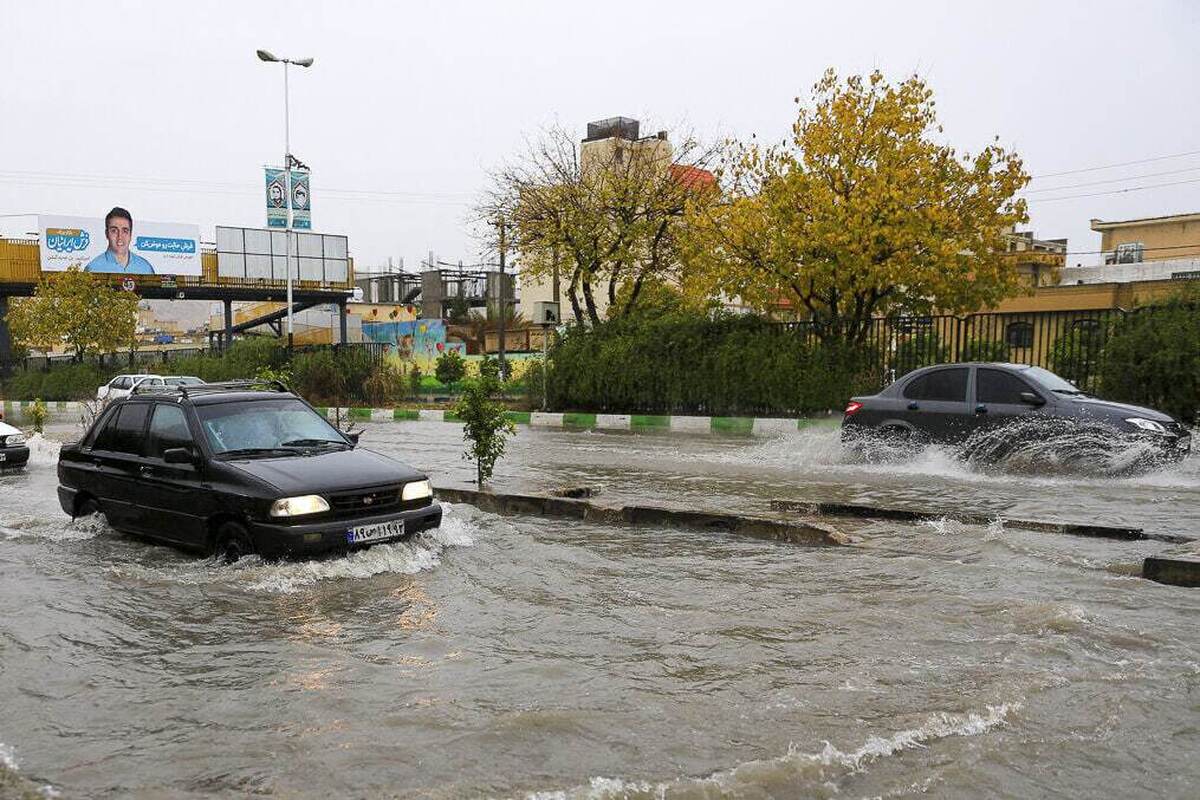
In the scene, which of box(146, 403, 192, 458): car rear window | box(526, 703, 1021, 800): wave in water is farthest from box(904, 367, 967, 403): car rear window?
box(146, 403, 192, 458): car rear window

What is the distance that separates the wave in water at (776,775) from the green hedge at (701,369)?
53.7ft

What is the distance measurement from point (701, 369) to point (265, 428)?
15.1 m

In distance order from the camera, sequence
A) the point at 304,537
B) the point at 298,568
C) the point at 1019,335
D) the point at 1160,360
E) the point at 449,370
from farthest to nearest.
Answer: the point at 449,370 < the point at 1019,335 < the point at 1160,360 < the point at 298,568 < the point at 304,537

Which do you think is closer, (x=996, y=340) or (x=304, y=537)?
(x=304, y=537)

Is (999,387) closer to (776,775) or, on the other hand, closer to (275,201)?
(776,775)

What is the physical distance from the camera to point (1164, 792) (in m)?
3.61

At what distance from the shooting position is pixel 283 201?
94.8ft

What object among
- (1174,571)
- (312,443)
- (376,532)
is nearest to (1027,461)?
(1174,571)

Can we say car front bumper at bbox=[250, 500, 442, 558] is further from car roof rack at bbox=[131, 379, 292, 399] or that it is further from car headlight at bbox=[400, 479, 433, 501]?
car roof rack at bbox=[131, 379, 292, 399]

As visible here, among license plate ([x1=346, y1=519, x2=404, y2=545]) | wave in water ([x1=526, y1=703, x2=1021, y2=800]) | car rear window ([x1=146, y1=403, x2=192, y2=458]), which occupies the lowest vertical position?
wave in water ([x1=526, y1=703, x2=1021, y2=800])

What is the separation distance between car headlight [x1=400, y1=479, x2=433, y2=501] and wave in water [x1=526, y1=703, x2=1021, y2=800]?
13.7ft

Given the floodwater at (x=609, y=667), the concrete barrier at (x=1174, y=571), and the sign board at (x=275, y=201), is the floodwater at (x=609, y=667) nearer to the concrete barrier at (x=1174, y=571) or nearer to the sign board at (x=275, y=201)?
the concrete barrier at (x=1174, y=571)

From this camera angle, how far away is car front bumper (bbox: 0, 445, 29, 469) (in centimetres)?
1476

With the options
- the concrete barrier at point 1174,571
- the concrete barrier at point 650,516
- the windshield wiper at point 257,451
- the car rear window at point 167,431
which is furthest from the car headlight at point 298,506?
the concrete barrier at point 1174,571
